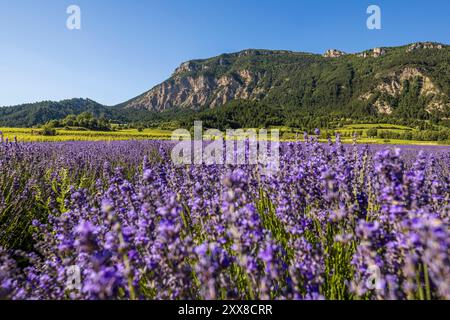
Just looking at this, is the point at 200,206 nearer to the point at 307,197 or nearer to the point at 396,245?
Result: the point at 307,197

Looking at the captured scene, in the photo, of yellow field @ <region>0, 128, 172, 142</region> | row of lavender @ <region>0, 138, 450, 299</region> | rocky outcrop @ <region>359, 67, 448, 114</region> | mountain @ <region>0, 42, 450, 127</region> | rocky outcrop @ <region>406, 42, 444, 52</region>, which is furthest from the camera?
rocky outcrop @ <region>406, 42, 444, 52</region>

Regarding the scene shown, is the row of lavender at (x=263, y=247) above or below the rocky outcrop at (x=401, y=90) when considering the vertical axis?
below

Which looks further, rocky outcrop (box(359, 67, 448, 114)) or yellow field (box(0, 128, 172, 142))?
rocky outcrop (box(359, 67, 448, 114))

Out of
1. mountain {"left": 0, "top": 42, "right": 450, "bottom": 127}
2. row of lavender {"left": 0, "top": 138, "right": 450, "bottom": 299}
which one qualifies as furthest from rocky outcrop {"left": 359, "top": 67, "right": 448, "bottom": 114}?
row of lavender {"left": 0, "top": 138, "right": 450, "bottom": 299}

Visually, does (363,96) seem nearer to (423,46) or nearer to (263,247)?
(423,46)

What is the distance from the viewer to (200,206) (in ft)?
7.72

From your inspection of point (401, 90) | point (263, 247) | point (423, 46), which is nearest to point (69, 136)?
point (263, 247)

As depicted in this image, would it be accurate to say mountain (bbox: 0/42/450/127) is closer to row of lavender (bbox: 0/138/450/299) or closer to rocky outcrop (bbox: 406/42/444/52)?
rocky outcrop (bbox: 406/42/444/52)

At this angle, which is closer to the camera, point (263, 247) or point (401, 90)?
point (263, 247)

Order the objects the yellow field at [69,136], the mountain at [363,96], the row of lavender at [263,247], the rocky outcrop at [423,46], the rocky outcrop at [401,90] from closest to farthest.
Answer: the row of lavender at [263,247] → the yellow field at [69,136] → the mountain at [363,96] → the rocky outcrop at [401,90] → the rocky outcrop at [423,46]

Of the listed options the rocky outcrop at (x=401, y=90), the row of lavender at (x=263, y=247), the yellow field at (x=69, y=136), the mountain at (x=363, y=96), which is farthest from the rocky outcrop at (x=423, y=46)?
the row of lavender at (x=263, y=247)

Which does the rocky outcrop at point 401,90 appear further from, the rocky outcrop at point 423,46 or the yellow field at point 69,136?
the yellow field at point 69,136
